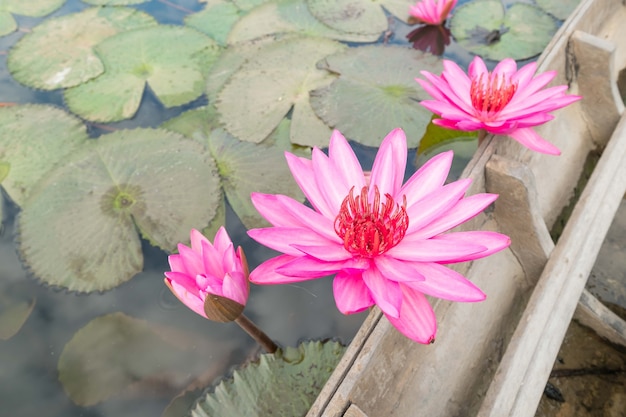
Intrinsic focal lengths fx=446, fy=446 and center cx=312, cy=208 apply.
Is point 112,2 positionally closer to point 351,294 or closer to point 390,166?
point 390,166

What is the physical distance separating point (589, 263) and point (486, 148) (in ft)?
1.61

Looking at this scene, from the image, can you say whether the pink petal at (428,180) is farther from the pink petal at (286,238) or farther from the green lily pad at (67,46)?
the green lily pad at (67,46)

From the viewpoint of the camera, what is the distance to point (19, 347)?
1.42 meters

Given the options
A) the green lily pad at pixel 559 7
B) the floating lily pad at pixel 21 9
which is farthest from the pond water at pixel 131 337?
the green lily pad at pixel 559 7

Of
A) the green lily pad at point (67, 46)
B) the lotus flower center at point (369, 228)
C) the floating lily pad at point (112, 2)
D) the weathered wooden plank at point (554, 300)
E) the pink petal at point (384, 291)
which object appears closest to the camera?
the pink petal at point (384, 291)

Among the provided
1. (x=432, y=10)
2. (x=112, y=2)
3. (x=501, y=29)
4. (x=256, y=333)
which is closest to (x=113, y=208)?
(x=256, y=333)

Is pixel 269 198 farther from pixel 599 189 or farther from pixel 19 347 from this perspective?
pixel 599 189

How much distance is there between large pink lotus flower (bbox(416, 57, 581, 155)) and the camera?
1.25m

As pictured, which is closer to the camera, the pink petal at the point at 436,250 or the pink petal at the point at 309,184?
the pink petal at the point at 436,250

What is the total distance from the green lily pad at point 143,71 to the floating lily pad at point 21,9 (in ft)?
1.90

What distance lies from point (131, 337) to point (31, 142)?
1.01 metres

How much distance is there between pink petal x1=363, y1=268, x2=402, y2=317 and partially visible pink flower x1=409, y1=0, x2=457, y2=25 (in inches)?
82.7

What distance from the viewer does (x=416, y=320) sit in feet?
2.67

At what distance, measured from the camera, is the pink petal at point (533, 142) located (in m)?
1.27
